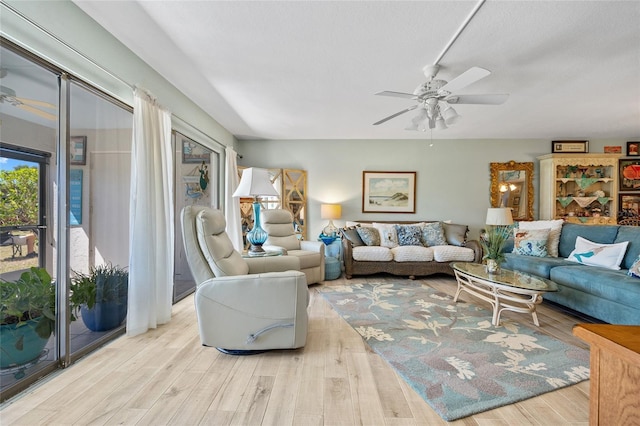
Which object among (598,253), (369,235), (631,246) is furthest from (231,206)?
(631,246)

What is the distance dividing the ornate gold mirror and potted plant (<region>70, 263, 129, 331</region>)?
5.70m

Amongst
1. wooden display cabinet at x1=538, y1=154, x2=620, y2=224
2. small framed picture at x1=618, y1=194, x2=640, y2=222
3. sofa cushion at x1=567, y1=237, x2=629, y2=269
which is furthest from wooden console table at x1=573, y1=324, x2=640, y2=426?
small framed picture at x1=618, y1=194, x2=640, y2=222

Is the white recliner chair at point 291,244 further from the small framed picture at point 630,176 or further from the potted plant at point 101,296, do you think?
the small framed picture at point 630,176

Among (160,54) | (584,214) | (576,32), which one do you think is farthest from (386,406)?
(584,214)

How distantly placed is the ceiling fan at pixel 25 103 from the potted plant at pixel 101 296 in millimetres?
1103

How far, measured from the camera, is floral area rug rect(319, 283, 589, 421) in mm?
1589

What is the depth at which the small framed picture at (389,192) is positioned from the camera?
5.19 metres

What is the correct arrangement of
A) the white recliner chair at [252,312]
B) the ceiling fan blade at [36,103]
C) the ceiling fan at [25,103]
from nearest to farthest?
the ceiling fan at [25,103] < the ceiling fan blade at [36,103] < the white recliner chair at [252,312]

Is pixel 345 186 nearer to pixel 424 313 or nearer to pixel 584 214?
pixel 424 313

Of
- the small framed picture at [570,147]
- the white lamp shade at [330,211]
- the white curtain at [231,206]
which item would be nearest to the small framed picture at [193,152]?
the white curtain at [231,206]

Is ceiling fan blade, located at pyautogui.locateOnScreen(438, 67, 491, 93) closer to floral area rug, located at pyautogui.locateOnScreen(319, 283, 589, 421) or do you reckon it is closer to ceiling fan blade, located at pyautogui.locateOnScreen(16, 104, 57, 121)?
floral area rug, located at pyautogui.locateOnScreen(319, 283, 589, 421)

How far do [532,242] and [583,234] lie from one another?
53 centimetres

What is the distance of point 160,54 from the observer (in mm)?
2338

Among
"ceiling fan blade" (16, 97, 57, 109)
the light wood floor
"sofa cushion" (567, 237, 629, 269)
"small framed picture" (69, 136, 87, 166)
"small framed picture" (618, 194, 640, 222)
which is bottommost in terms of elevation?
the light wood floor
